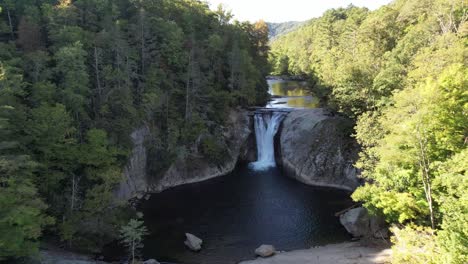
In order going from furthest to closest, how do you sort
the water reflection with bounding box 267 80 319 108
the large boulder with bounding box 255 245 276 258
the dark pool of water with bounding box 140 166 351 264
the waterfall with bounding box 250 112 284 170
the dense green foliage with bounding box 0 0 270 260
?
the water reflection with bounding box 267 80 319 108 < the waterfall with bounding box 250 112 284 170 < the dark pool of water with bounding box 140 166 351 264 < the large boulder with bounding box 255 245 276 258 < the dense green foliage with bounding box 0 0 270 260

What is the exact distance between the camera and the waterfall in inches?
1750

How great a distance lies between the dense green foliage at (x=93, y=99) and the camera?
2166 cm

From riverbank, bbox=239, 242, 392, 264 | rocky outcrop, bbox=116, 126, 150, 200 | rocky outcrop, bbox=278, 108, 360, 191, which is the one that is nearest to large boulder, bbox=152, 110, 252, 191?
rocky outcrop, bbox=116, 126, 150, 200

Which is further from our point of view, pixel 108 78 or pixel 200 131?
pixel 200 131

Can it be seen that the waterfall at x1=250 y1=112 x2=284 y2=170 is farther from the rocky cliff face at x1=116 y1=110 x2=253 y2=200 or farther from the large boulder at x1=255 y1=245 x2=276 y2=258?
the large boulder at x1=255 y1=245 x2=276 y2=258

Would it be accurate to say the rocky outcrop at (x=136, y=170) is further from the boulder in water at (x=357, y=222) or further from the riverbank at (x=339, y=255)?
the boulder in water at (x=357, y=222)

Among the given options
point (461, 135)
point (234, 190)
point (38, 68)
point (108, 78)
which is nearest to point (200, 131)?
point (234, 190)

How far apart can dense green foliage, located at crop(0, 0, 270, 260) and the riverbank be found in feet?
42.0

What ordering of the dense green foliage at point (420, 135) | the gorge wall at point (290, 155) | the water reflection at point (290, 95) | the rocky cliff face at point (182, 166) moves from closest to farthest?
the dense green foliage at point (420, 135), the rocky cliff face at point (182, 166), the gorge wall at point (290, 155), the water reflection at point (290, 95)

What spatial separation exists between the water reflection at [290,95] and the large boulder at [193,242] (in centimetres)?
3480

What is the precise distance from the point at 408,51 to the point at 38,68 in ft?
107

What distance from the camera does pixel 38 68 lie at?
2784 centimetres

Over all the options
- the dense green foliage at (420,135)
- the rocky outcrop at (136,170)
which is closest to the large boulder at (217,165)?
the rocky outcrop at (136,170)

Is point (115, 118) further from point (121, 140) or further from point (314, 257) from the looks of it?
point (314, 257)
